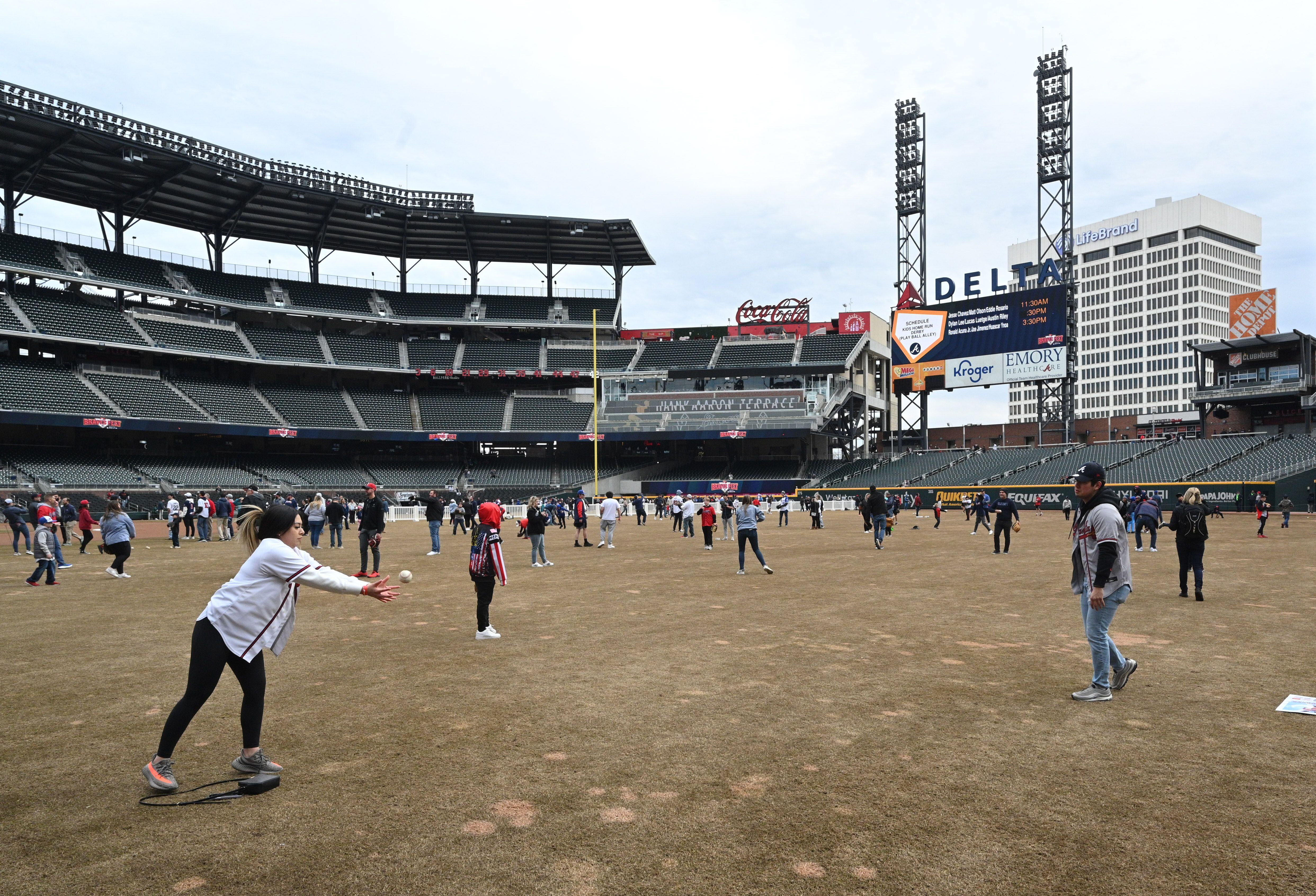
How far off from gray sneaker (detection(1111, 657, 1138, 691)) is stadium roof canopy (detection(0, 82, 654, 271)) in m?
60.0

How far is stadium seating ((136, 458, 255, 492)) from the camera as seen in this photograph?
51.8 meters

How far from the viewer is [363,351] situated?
226 ft

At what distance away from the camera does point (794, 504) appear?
5838 centimetres

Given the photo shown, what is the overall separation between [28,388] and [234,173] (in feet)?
65.0

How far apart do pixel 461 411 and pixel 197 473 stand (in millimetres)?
21466

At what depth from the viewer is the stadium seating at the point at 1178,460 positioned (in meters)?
48.5

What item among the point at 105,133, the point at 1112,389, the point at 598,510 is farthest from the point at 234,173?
the point at 1112,389

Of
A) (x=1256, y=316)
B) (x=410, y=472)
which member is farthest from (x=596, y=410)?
(x=1256, y=316)

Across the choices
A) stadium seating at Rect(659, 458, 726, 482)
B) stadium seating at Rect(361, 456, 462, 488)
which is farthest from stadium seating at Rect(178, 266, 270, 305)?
stadium seating at Rect(659, 458, 726, 482)

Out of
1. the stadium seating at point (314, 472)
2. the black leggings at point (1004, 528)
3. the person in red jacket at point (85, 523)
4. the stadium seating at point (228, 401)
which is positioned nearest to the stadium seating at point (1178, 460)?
the black leggings at point (1004, 528)

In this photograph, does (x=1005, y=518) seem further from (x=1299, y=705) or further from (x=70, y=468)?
(x=70, y=468)

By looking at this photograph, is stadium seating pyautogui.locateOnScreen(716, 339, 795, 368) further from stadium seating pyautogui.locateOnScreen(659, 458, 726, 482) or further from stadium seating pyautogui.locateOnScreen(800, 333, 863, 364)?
stadium seating pyautogui.locateOnScreen(659, 458, 726, 482)

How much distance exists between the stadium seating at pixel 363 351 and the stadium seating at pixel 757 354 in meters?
30.0

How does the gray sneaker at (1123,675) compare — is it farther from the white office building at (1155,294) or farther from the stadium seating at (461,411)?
the white office building at (1155,294)
